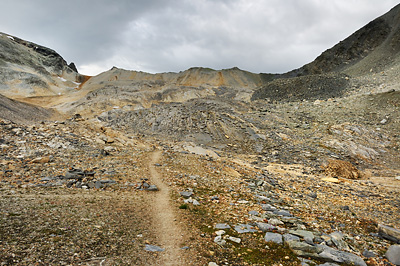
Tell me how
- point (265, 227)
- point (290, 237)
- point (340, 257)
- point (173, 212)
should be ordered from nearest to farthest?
1. point (340, 257)
2. point (290, 237)
3. point (265, 227)
4. point (173, 212)

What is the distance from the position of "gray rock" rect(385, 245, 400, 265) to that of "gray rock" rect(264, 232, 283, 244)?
3.08 metres

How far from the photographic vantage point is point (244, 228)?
26.1ft

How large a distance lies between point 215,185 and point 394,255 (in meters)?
8.45

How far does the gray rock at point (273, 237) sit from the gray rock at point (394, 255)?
3.08 meters

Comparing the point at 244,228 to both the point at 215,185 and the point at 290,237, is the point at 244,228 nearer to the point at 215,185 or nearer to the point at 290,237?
the point at 290,237

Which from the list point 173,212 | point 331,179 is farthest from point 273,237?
point 331,179

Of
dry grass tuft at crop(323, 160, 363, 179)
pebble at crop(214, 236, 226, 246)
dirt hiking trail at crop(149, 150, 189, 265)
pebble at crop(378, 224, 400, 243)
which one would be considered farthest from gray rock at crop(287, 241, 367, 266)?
dry grass tuft at crop(323, 160, 363, 179)

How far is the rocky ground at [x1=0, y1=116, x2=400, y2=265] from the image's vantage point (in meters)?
6.14

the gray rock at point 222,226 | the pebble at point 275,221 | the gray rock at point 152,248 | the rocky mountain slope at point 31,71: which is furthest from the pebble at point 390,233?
the rocky mountain slope at point 31,71

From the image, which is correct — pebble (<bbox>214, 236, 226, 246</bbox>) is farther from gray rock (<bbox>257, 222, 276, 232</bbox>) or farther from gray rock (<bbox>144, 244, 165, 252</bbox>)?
gray rock (<bbox>144, 244, 165, 252</bbox>)

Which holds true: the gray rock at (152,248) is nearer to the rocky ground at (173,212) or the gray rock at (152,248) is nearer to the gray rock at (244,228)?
the rocky ground at (173,212)

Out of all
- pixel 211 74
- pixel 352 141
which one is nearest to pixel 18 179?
pixel 352 141

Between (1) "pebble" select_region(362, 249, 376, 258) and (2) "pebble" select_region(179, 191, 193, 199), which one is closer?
(1) "pebble" select_region(362, 249, 376, 258)

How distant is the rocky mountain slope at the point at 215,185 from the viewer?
644 centimetres
